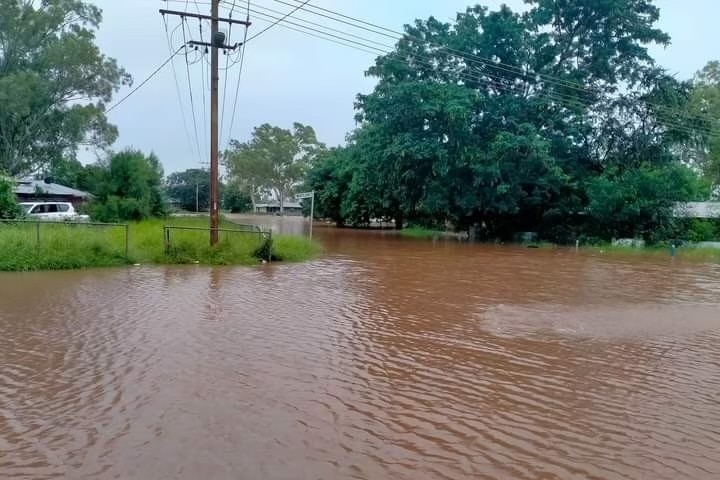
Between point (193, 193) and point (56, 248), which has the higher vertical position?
point (193, 193)

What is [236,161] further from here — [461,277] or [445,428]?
[445,428]

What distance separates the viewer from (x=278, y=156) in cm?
8631

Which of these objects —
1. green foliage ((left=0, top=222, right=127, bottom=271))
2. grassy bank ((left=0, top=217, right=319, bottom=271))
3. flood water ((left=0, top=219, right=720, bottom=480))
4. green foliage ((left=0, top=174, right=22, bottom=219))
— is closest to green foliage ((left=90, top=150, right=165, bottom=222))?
green foliage ((left=0, top=174, right=22, bottom=219))

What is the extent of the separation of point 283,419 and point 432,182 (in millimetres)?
27358

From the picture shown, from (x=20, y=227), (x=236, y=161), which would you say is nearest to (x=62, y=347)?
(x=20, y=227)

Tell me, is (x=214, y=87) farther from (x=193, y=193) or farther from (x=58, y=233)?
(x=193, y=193)

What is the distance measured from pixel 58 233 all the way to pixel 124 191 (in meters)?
12.7

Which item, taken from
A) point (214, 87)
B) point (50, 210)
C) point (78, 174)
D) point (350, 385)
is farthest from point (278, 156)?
point (350, 385)

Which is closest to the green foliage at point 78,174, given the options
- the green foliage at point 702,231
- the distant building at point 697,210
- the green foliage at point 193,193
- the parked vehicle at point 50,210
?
the parked vehicle at point 50,210

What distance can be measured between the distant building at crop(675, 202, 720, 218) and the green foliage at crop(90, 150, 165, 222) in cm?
2821

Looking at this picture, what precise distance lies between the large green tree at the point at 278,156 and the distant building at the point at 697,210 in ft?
193

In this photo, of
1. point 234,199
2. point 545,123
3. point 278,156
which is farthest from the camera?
point 234,199

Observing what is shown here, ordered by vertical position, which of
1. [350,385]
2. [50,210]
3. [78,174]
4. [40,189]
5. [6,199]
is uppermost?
[78,174]

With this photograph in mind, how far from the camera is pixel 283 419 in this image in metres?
4.84
